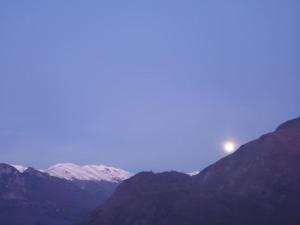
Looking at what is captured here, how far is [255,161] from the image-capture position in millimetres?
127250

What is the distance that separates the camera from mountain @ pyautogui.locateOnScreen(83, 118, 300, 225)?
323 ft

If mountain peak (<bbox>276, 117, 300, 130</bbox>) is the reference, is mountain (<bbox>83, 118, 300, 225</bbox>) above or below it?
below

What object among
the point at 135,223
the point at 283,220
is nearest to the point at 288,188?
the point at 283,220

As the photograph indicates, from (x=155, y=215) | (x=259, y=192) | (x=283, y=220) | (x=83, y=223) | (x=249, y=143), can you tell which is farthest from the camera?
(x=249, y=143)

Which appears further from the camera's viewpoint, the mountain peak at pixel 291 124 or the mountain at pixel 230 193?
the mountain peak at pixel 291 124

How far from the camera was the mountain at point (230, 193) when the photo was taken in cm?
9856

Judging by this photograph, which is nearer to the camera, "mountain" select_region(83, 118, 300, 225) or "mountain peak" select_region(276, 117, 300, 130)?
"mountain" select_region(83, 118, 300, 225)

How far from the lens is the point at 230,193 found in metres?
113

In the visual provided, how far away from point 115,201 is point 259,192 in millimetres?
36564

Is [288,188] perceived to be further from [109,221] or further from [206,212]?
[109,221]

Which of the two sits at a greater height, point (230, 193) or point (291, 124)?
point (291, 124)

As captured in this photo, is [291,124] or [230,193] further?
[291,124]

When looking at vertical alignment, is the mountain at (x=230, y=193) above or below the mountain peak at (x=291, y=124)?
below

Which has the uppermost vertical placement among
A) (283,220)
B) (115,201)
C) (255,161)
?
(255,161)
